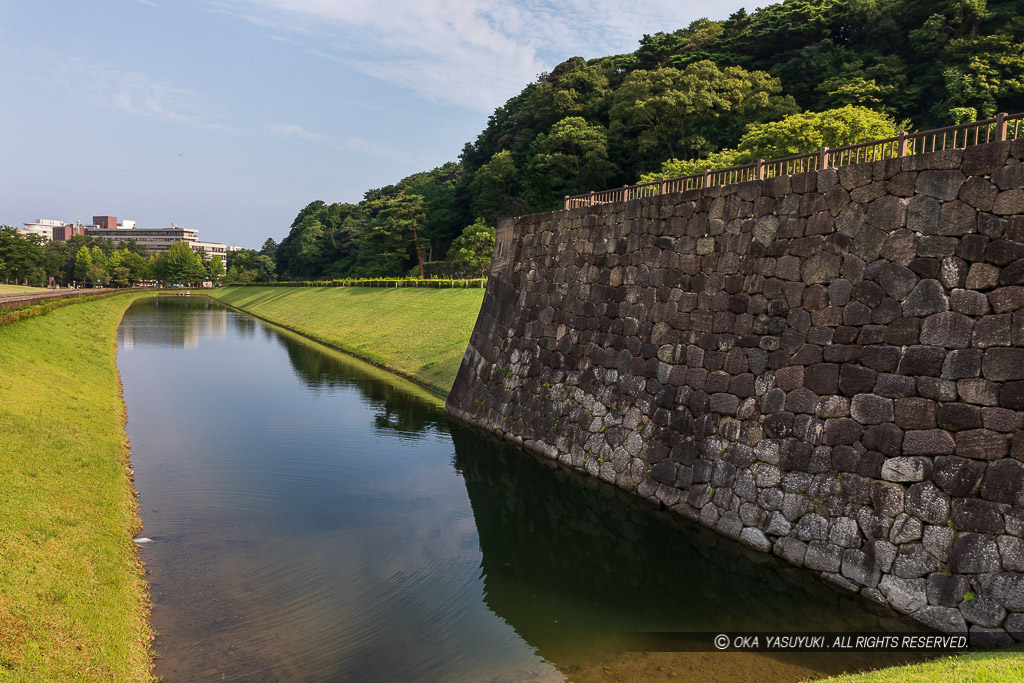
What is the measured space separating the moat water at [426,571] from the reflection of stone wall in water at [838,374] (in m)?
0.74

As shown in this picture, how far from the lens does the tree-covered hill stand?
113ft

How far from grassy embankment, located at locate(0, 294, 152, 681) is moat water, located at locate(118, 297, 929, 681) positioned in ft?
1.36

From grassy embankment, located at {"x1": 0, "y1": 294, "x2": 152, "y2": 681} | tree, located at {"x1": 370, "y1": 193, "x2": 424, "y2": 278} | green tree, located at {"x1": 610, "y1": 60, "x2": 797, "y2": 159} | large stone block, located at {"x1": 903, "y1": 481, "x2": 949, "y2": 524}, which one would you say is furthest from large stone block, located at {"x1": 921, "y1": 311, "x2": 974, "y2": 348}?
tree, located at {"x1": 370, "y1": 193, "x2": 424, "y2": 278}

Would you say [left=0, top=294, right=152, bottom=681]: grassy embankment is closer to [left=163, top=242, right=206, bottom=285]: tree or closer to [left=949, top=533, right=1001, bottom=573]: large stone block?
[left=949, top=533, right=1001, bottom=573]: large stone block

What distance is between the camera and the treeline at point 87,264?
7869cm

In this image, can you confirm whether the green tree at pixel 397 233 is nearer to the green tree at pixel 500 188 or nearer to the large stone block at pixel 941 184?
the green tree at pixel 500 188

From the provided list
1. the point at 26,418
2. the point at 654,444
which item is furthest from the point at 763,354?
the point at 26,418

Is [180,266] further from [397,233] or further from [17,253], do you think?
[397,233]

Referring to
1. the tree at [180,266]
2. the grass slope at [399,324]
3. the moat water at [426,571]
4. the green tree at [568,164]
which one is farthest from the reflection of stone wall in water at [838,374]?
the tree at [180,266]

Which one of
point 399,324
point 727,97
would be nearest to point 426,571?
point 399,324

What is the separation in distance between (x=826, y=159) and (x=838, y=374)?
132 inches

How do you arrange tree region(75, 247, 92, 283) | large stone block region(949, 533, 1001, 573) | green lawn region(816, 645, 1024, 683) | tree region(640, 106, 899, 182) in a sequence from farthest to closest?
tree region(75, 247, 92, 283) < tree region(640, 106, 899, 182) < large stone block region(949, 533, 1001, 573) < green lawn region(816, 645, 1024, 683)

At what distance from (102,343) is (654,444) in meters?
28.0

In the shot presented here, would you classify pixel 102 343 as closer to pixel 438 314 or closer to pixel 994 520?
pixel 438 314
